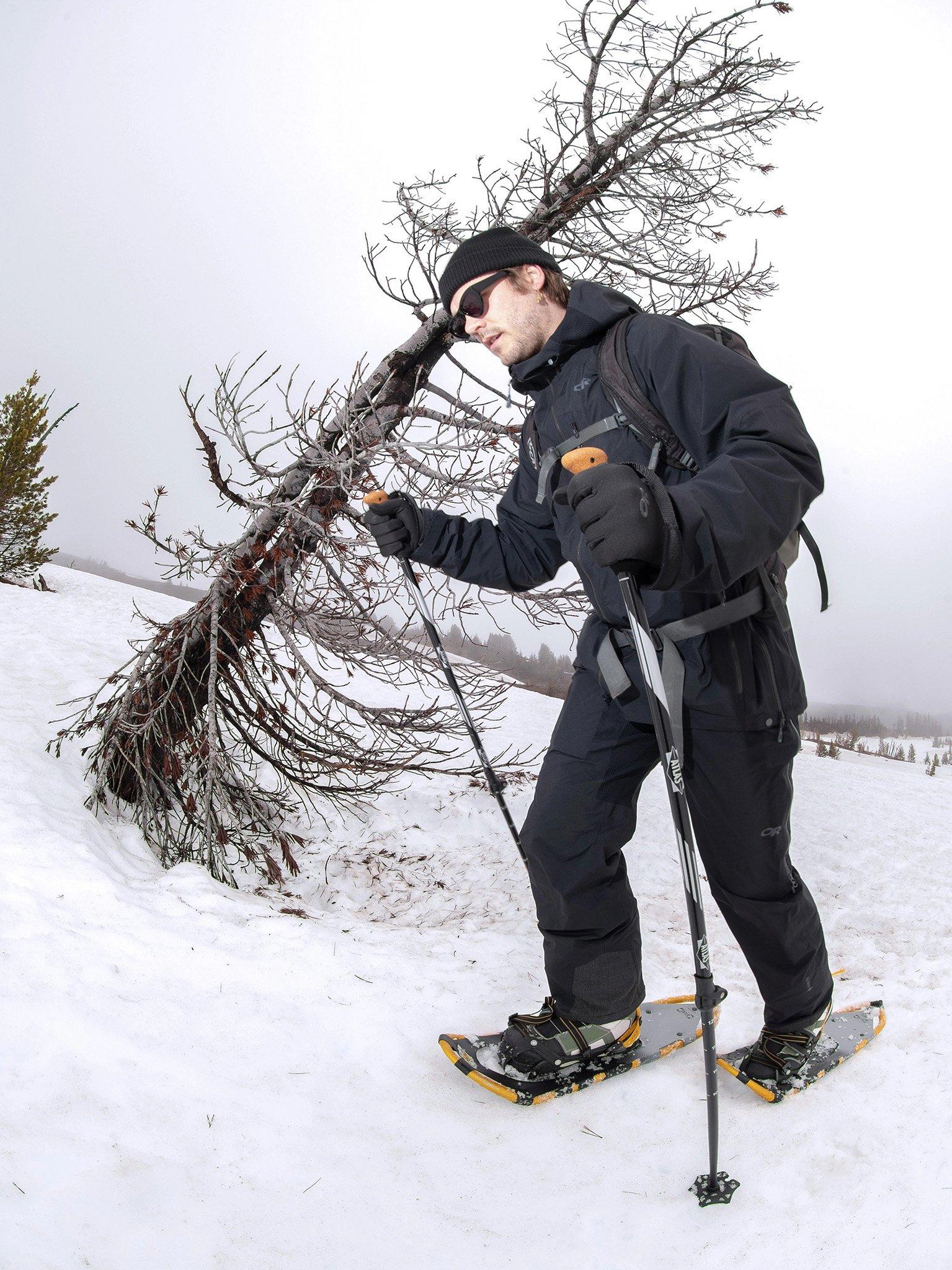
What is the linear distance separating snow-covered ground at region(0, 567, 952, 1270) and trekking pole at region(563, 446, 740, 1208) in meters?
0.08

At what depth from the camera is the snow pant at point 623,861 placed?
2.68m

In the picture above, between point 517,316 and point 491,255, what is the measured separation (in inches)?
8.9

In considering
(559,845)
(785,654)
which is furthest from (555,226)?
(559,845)

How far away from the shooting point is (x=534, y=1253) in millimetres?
2156

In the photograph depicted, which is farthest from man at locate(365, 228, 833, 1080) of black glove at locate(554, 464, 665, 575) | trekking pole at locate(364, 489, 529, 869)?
trekking pole at locate(364, 489, 529, 869)

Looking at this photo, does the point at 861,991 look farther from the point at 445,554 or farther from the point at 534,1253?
the point at 445,554

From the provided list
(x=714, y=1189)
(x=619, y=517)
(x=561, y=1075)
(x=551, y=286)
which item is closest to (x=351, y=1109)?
A: (x=561, y=1075)

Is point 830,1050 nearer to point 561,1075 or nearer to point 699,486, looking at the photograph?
point 561,1075

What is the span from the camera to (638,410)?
255 centimetres

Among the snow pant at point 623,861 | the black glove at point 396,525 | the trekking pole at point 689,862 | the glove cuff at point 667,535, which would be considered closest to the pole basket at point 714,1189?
the trekking pole at point 689,862

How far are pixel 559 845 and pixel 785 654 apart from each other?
102 centimetres

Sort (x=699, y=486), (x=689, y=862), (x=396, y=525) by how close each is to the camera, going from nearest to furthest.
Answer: (x=699, y=486)
(x=689, y=862)
(x=396, y=525)

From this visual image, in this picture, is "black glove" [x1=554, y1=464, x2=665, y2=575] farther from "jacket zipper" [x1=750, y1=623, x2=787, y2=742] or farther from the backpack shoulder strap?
"jacket zipper" [x1=750, y1=623, x2=787, y2=742]

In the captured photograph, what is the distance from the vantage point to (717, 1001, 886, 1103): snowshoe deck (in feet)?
9.27
